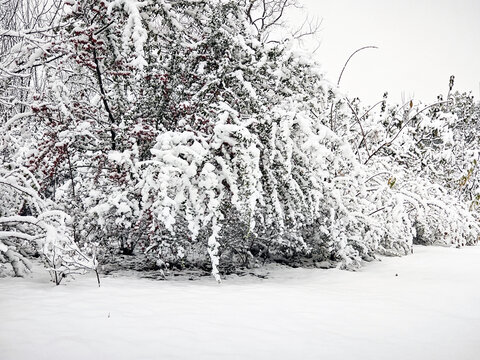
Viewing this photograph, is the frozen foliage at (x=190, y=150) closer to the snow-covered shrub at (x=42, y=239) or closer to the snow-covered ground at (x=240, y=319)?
the snow-covered shrub at (x=42, y=239)

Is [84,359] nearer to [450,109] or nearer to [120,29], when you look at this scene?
[120,29]

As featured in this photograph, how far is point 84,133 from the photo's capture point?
4.35 meters

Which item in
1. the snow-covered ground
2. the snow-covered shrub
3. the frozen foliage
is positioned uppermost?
the frozen foliage

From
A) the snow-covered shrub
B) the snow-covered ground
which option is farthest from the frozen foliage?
the snow-covered ground

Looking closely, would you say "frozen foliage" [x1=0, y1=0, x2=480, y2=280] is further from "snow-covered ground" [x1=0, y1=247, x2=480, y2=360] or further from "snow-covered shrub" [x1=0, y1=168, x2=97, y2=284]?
"snow-covered ground" [x1=0, y1=247, x2=480, y2=360]

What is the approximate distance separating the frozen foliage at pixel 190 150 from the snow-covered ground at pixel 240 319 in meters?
0.54

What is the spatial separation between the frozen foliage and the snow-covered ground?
541mm

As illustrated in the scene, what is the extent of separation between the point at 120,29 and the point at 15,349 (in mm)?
3704

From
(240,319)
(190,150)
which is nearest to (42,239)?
(190,150)

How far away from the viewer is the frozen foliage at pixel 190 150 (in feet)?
13.0

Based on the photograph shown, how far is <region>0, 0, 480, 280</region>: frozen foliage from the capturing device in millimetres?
3959

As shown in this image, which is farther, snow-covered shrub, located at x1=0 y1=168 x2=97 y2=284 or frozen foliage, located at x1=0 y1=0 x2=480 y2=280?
frozen foliage, located at x1=0 y1=0 x2=480 y2=280

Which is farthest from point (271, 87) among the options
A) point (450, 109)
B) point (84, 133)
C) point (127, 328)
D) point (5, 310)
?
point (450, 109)

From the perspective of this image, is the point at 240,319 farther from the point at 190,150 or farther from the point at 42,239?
the point at 42,239
